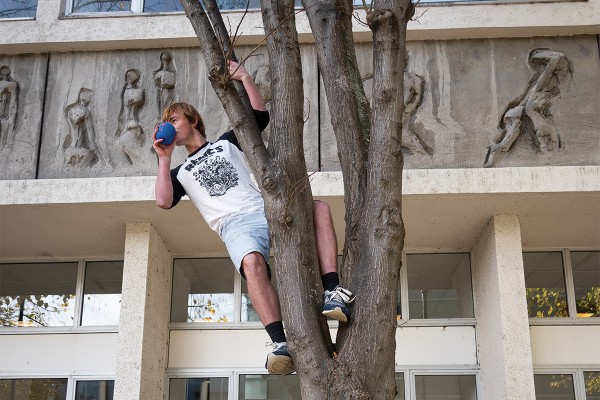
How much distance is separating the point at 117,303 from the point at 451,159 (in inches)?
162

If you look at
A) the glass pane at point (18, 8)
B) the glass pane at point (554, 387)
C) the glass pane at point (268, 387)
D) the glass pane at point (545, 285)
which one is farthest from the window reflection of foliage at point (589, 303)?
the glass pane at point (18, 8)

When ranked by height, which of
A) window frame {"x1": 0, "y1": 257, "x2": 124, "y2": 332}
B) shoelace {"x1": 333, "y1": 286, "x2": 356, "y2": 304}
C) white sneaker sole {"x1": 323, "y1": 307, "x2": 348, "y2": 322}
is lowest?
white sneaker sole {"x1": 323, "y1": 307, "x2": 348, "y2": 322}

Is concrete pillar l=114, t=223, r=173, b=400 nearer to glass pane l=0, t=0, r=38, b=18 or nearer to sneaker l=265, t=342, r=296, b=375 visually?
glass pane l=0, t=0, r=38, b=18

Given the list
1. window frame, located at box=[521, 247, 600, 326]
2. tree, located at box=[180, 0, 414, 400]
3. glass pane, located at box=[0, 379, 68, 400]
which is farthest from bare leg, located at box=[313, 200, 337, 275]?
glass pane, located at box=[0, 379, 68, 400]

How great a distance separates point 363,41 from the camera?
9133 mm

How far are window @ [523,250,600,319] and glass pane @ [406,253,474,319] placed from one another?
68cm

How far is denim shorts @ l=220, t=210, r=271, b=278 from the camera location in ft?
14.7

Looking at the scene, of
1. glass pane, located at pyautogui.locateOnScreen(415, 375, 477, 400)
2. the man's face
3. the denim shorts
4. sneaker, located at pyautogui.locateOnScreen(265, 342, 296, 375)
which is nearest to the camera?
sneaker, located at pyautogui.locateOnScreen(265, 342, 296, 375)

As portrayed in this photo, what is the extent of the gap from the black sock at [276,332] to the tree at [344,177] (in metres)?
0.37

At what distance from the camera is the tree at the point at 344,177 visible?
3746 mm

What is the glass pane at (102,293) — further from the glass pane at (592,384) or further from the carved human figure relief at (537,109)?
the glass pane at (592,384)

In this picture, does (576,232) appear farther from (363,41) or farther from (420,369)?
(363,41)

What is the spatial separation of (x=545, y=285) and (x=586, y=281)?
46 cm

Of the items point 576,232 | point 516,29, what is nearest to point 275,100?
point 516,29
